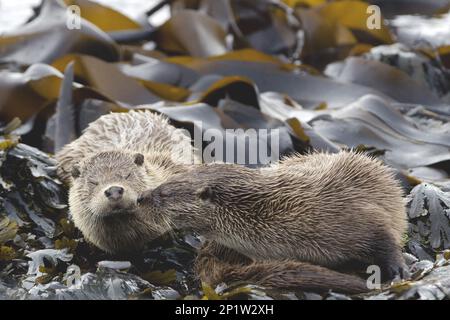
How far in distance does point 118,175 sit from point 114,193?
0.89ft

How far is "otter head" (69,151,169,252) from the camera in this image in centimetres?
432

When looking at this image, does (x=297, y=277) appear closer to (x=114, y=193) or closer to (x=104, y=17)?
(x=114, y=193)

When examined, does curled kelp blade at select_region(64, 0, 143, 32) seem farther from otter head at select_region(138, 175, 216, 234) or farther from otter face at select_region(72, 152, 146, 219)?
otter head at select_region(138, 175, 216, 234)

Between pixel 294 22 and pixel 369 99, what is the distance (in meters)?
2.60

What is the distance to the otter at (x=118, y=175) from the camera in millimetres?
4371

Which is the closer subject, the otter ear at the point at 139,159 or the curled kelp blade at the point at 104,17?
the otter ear at the point at 139,159

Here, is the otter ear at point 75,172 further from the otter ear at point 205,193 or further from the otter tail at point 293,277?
the otter tail at point 293,277

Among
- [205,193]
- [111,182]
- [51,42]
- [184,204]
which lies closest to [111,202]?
[111,182]

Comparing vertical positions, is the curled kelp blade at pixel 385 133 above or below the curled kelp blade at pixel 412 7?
below

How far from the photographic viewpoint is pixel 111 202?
4.29 metres

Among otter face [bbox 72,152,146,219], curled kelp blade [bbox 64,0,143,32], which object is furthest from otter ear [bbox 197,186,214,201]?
curled kelp blade [bbox 64,0,143,32]

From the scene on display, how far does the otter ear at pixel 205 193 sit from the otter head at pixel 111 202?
0.34m

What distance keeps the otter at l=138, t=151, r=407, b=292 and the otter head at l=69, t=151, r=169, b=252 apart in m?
0.20

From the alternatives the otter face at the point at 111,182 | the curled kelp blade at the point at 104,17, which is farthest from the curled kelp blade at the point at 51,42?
the otter face at the point at 111,182
